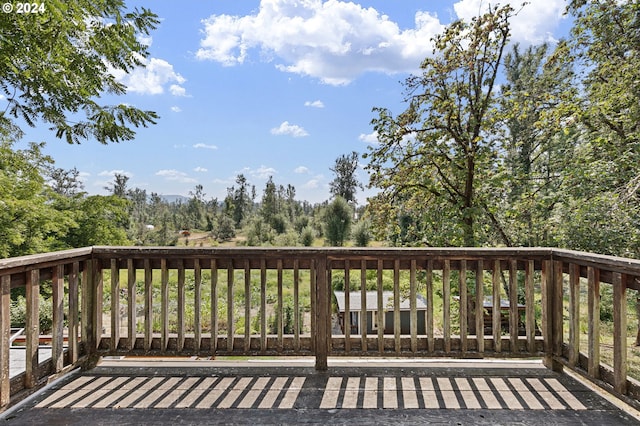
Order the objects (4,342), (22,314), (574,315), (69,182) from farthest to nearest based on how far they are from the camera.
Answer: (69,182)
(22,314)
(574,315)
(4,342)

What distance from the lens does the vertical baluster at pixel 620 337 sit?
5.91ft

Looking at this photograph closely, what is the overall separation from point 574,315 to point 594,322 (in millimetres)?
215

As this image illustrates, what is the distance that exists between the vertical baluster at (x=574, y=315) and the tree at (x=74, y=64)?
4700mm

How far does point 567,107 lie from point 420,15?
10.5 ft

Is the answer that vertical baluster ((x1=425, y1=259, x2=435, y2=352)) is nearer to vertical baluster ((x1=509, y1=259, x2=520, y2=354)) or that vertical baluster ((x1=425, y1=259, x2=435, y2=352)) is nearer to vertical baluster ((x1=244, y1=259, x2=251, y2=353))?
vertical baluster ((x1=509, y1=259, x2=520, y2=354))

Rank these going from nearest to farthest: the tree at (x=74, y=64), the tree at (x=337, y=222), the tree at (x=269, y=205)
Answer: the tree at (x=74, y=64)
the tree at (x=337, y=222)
the tree at (x=269, y=205)

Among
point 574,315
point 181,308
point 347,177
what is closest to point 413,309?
point 574,315

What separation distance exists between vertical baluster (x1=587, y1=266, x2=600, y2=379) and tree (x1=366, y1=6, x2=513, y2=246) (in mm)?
3496

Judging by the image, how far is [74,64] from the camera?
13.6ft

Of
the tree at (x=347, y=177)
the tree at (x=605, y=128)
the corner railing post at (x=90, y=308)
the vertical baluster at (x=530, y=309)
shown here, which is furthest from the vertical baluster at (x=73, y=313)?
the tree at (x=347, y=177)

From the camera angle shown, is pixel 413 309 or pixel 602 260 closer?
pixel 602 260

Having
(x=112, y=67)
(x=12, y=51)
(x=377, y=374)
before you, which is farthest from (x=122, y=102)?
(x=377, y=374)

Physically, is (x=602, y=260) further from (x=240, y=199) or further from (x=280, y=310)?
(x=240, y=199)

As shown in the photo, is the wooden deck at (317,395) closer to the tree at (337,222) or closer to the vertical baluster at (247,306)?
the vertical baluster at (247,306)
